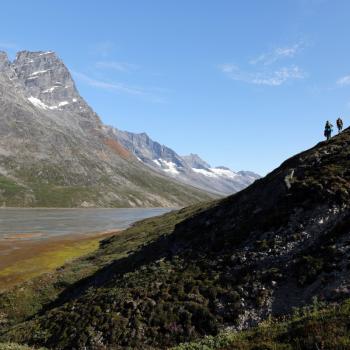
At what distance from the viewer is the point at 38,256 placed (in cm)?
8688

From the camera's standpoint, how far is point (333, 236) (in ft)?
98.7

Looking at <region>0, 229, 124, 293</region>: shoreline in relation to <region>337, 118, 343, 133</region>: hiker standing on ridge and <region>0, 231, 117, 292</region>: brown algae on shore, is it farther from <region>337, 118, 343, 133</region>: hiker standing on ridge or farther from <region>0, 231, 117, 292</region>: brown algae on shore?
<region>337, 118, 343, 133</region>: hiker standing on ridge

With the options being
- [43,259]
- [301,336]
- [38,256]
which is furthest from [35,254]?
[301,336]

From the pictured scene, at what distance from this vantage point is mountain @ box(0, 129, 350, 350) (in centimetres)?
2702

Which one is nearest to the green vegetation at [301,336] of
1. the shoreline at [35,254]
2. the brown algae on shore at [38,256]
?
the shoreline at [35,254]

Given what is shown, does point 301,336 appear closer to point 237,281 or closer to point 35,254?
point 237,281

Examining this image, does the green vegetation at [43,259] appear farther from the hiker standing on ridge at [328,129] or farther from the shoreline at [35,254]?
the hiker standing on ridge at [328,129]

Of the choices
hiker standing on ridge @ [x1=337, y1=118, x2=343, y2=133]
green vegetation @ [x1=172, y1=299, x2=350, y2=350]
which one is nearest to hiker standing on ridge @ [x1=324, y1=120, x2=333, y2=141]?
hiker standing on ridge @ [x1=337, y1=118, x2=343, y2=133]

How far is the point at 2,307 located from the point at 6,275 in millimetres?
23995

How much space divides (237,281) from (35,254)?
6950cm

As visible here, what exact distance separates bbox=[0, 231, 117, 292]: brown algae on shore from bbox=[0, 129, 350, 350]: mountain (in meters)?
23.1

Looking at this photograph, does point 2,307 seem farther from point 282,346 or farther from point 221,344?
point 282,346

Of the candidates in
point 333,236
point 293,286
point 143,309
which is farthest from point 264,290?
point 143,309

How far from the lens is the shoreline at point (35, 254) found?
222 ft
